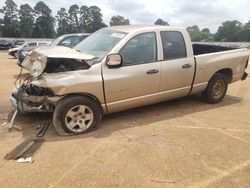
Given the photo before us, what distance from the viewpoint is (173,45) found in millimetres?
6117

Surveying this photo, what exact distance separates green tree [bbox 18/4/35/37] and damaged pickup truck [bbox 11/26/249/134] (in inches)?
2181

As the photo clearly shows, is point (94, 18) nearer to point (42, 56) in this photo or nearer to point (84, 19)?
point (84, 19)

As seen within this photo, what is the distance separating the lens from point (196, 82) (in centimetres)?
652

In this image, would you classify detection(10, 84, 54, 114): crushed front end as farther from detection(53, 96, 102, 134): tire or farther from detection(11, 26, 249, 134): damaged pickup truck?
detection(53, 96, 102, 134): tire

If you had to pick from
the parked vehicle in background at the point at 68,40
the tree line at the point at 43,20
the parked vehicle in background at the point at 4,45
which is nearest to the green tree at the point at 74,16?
the tree line at the point at 43,20

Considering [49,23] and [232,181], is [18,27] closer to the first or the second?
[49,23]

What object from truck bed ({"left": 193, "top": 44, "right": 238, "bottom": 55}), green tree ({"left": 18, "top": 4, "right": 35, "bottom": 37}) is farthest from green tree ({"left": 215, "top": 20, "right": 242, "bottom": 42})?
green tree ({"left": 18, "top": 4, "right": 35, "bottom": 37})

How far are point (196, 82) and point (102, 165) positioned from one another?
3321mm

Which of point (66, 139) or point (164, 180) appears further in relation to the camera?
point (66, 139)

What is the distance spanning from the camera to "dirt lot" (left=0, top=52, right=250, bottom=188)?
147 inches

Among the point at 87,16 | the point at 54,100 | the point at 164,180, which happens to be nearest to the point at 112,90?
the point at 54,100

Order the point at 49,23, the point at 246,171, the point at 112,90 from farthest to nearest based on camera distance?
the point at 49,23 < the point at 112,90 < the point at 246,171

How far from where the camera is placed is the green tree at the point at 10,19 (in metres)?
56.6

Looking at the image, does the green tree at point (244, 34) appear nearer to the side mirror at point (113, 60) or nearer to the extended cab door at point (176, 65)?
the extended cab door at point (176, 65)
